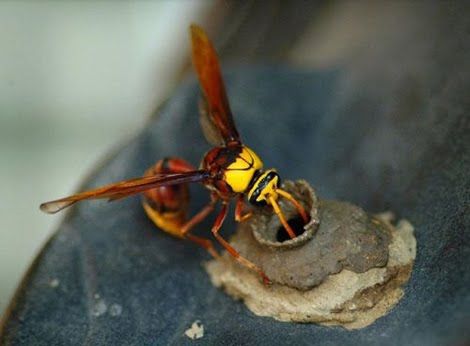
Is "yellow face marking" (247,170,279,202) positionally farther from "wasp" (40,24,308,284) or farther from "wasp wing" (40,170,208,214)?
"wasp wing" (40,170,208,214)

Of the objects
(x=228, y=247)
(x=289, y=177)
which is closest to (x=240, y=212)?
(x=228, y=247)

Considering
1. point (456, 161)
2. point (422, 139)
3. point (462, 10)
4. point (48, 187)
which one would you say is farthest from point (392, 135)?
point (48, 187)

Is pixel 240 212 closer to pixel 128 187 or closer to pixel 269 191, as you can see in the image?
pixel 269 191

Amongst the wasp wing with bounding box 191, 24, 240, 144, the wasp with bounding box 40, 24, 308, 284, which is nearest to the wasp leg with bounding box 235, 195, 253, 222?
the wasp with bounding box 40, 24, 308, 284

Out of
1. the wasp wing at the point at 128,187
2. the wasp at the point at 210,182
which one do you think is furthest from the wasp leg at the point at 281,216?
the wasp wing at the point at 128,187

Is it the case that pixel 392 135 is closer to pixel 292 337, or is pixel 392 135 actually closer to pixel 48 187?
pixel 292 337

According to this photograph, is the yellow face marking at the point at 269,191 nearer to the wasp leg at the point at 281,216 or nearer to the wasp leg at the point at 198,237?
the wasp leg at the point at 281,216
